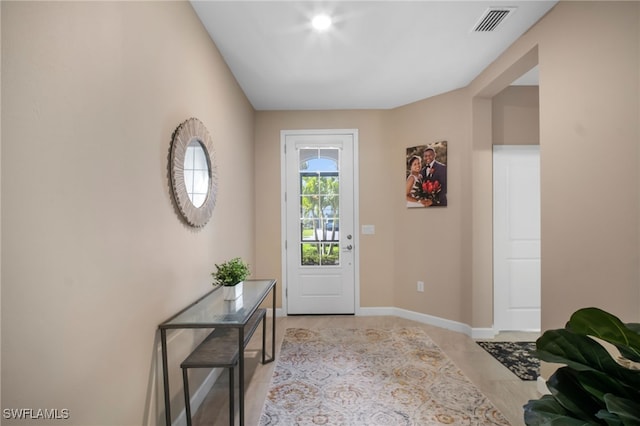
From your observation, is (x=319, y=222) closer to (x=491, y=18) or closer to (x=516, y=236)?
(x=516, y=236)

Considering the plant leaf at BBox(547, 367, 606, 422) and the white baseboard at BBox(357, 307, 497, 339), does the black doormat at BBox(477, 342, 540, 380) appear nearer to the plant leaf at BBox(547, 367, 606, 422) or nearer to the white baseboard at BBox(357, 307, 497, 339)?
the white baseboard at BBox(357, 307, 497, 339)

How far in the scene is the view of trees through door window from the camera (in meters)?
3.68

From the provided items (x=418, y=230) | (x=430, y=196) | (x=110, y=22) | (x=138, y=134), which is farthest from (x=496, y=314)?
(x=110, y=22)

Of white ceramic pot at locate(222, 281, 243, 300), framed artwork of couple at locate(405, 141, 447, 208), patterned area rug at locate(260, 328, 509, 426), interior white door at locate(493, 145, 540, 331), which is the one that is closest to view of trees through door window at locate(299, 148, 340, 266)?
framed artwork of couple at locate(405, 141, 447, 208)

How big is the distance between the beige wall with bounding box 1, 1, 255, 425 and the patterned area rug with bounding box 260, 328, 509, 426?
0.80 meters

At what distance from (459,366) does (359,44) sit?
2754 mm

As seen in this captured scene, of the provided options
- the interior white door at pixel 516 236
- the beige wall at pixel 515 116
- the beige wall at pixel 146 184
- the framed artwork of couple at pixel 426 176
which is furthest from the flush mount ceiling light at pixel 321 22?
the interior white door at pixel 516 236

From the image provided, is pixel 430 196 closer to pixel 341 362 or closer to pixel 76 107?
pixel 341 362

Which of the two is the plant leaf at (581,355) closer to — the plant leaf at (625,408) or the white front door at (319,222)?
the plant leaf at (625,408)

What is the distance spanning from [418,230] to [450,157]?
899mm

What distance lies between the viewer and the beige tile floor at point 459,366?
6.06 ft

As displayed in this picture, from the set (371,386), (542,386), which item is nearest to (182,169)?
(371,386)

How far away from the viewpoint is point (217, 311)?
64.4 inches

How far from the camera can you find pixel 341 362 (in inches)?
97.9
